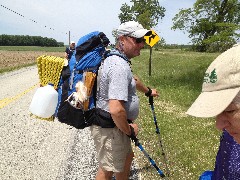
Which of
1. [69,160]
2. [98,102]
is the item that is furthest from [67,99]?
[69,160]

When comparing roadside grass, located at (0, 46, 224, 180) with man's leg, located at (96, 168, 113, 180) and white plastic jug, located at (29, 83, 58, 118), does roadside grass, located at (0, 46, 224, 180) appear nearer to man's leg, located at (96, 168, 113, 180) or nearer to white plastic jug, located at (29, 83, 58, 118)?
man's leg, located at (96, 168, 113, 180)

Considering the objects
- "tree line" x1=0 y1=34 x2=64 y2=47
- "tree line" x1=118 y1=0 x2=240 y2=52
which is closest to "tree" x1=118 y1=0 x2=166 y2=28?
"tree line" x1=118 y1=0 x2=240 y2=52

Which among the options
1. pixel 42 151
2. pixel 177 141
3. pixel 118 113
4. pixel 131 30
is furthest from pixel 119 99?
pixel 177 141

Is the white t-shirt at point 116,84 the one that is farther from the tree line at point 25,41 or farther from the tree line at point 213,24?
the tree line at point 25,41

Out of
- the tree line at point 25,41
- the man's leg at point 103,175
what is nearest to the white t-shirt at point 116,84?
the man's leg at point 103,175

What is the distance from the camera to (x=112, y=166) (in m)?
3.60

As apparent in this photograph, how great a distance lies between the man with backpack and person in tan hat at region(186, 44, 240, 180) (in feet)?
4.86

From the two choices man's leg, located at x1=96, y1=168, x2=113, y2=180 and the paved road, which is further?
the paved road

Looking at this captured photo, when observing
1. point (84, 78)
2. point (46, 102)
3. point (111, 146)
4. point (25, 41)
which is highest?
point (84, 78)

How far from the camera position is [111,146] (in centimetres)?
357

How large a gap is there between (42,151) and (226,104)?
5323mm

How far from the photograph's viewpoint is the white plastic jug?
161 inches

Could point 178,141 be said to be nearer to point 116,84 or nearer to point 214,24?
point 116,84

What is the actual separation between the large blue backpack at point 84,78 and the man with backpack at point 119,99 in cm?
8
